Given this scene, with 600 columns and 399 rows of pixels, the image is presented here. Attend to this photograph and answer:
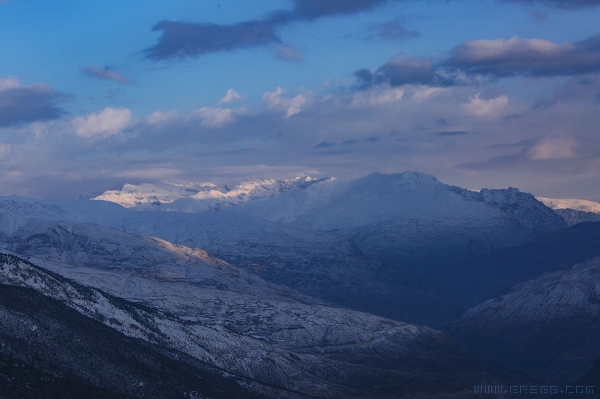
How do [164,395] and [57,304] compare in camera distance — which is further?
[57,304]

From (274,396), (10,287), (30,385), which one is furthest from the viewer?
(274,396)

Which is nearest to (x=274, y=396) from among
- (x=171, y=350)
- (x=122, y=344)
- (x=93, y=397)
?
(x=171, y=350)

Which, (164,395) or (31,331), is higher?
(31,331)

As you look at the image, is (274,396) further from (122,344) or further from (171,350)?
(122,344)

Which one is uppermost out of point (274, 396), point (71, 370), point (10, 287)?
point (10, 287)

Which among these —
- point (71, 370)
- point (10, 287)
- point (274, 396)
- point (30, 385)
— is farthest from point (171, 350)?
point (30, 385)

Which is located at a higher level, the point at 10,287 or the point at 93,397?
the point at 10,287

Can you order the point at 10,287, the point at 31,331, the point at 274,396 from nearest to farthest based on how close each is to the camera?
1. the point at 31,331
2. the point at 10,287
3. the point at 274,396

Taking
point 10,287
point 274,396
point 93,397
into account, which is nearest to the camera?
point 93,397

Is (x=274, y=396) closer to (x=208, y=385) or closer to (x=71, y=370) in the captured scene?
(x=208, y=385)
